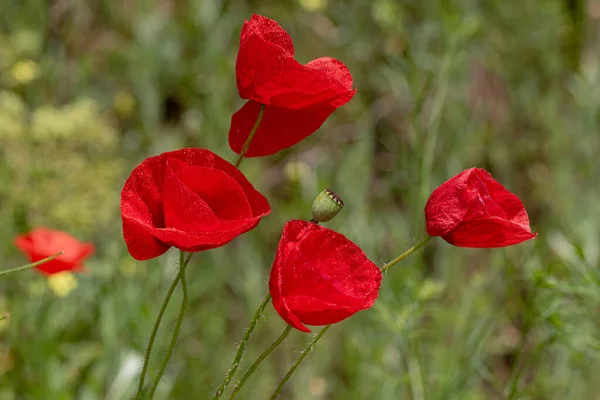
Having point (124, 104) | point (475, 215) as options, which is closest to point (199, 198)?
point (475, 215)

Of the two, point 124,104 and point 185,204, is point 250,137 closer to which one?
point 185,204

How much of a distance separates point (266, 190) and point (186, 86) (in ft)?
2.11

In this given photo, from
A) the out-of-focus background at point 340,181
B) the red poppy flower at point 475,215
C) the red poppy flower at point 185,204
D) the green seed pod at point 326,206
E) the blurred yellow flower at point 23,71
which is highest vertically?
the red poppy flower at point 185,204

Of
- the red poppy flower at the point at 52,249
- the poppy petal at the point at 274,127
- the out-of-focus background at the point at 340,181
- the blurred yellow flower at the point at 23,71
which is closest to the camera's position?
the poppy petal at the point at 274,127

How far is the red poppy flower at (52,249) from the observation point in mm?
1508

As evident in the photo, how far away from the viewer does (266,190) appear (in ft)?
10.2

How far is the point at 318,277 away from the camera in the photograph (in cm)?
67

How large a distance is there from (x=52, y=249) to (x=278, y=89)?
1003mm

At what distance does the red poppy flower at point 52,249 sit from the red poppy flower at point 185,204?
0.83 m

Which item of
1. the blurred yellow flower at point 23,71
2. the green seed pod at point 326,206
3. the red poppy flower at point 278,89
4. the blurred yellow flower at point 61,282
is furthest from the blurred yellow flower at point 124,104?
the green seed pod at point 326,206

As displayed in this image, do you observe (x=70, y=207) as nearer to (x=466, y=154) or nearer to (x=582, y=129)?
(x=466, y=154)

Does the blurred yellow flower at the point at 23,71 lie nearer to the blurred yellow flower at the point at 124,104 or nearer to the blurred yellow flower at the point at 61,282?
the blurred yellow flower at the point at 124,104

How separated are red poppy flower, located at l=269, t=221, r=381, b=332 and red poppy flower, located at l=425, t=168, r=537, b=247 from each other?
12 cm

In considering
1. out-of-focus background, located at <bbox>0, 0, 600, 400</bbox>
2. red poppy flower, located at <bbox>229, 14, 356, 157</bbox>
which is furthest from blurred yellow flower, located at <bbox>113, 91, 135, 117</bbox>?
red poppy flower, located at <bbox>229, 14, 356, 157</bbox>
